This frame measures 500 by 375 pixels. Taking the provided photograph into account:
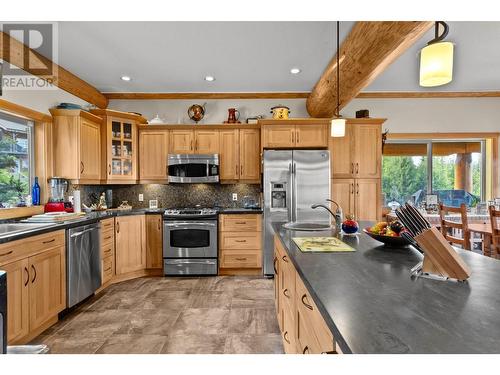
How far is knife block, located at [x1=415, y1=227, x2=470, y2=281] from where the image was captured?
110cm

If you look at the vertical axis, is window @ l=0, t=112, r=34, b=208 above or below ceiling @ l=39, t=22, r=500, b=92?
below

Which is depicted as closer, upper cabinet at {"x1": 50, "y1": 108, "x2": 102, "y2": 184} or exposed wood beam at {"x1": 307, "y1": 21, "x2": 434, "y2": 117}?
exposed wood beam at {"x1": 307, "y1": 21, "x2": 434, "y2": 117}

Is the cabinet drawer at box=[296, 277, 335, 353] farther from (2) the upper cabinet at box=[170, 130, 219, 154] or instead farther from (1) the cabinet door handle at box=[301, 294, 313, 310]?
(2) the upper cabinet at box=[170, 130, 219, 154]

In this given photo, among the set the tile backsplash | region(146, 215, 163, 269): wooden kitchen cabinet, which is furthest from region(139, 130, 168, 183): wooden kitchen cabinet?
region(146, 215, 163, 269): wooden kitchen cabinet

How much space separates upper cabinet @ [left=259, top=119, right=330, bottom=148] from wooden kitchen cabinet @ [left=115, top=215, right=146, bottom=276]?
213 cm

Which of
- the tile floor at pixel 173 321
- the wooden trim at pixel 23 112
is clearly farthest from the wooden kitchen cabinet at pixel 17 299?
the wooden trim at pixel 23 112

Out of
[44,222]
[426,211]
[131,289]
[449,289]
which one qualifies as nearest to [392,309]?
[449,289]

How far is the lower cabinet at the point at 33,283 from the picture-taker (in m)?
2.09

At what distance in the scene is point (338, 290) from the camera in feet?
3.29

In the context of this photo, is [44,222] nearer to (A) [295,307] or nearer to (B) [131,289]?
(B) [131,289]

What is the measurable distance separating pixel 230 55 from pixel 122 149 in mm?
2127

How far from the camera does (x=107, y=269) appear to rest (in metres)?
3.56

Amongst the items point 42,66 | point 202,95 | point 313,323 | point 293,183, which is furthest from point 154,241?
point 313,323

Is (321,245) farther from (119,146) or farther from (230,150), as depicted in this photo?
(119,146)
